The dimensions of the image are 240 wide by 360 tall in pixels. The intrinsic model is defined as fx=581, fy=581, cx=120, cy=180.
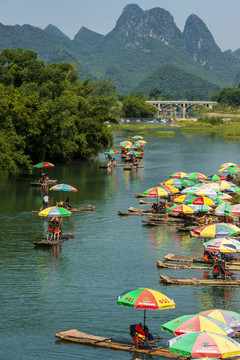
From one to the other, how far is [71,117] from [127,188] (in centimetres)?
2252

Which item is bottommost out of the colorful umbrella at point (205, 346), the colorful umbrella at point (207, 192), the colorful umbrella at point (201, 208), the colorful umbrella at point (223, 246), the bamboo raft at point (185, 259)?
the bamboo raft at point (185, 259)

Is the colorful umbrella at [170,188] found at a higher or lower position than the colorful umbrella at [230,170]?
lower

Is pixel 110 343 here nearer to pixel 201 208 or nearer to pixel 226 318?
pixel 226 318

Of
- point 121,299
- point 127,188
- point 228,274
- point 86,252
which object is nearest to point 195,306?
point 228,274

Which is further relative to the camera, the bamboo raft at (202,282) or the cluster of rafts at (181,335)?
the bamboo raft at (202,282)

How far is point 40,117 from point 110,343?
57.1 meters

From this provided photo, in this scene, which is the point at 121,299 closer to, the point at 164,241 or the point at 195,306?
the point at 195,306

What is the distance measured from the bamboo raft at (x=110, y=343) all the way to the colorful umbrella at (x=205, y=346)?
3.99 meters

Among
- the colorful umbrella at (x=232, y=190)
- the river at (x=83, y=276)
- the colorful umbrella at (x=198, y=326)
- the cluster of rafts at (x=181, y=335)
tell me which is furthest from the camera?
the colorful umbrella at (x=232, y=190)

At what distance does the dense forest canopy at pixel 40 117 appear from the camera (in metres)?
72.4

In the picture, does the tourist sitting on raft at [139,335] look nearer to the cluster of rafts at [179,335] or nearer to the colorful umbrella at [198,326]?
the cluster of rafts at [179,335]

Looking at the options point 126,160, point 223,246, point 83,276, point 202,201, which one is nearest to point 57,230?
point 83,276

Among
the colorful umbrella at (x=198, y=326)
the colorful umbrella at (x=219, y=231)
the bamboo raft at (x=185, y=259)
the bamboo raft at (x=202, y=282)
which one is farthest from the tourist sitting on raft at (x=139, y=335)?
the colorful umbrella at (x=219, y=231)

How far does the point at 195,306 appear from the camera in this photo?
3084 cm
